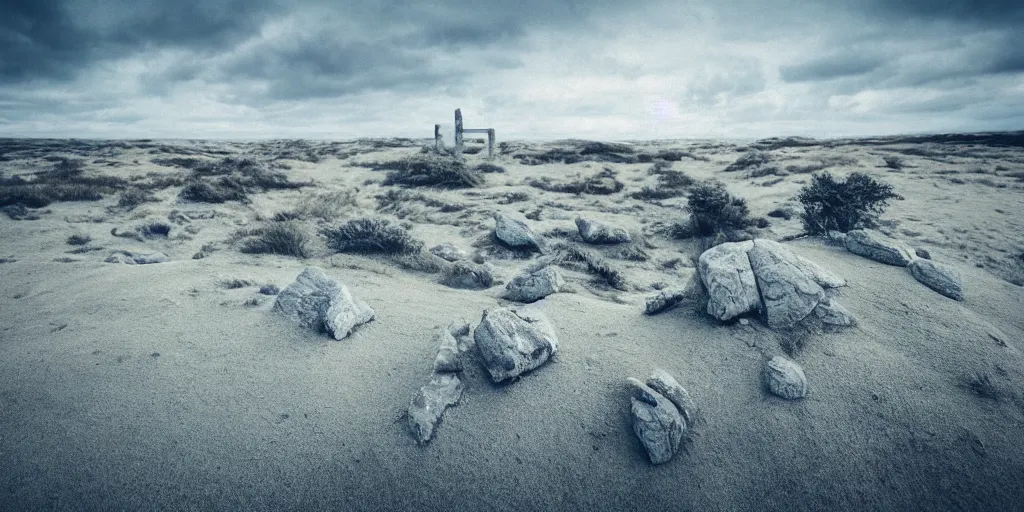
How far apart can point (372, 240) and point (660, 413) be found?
4.48m

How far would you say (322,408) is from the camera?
2672mm

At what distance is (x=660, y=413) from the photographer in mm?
2529

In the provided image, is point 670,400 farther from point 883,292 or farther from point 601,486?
point 883,292

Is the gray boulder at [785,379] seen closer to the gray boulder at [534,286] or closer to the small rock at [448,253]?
the gray boulder at [534,286]

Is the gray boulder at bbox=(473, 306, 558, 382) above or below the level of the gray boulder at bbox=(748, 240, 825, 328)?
below

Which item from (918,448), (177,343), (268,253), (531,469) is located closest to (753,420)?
(918,448)

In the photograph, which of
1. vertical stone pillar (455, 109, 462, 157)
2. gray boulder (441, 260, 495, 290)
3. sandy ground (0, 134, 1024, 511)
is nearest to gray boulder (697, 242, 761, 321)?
sandy ground (0, 134, 1024, 511)

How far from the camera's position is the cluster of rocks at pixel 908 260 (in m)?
3.79

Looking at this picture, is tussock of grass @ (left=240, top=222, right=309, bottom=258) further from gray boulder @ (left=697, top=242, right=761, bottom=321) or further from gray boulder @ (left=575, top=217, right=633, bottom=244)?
gray boulder @ (left=697, top=242, right=761, bottom=321)

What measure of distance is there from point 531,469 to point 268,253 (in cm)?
507

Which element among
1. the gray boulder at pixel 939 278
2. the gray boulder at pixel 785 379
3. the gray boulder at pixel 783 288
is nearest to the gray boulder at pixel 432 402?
the gray boulder at pixel 785 379

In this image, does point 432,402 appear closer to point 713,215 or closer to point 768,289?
point 768,289

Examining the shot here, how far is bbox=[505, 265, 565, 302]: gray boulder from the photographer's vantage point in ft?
13.3

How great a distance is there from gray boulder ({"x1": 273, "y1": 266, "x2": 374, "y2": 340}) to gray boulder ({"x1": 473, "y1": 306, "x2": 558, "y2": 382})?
3.71ft
